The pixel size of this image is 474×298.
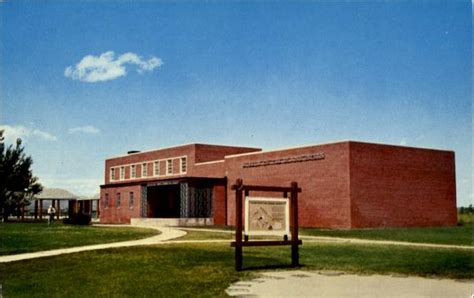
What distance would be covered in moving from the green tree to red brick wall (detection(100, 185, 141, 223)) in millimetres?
21988

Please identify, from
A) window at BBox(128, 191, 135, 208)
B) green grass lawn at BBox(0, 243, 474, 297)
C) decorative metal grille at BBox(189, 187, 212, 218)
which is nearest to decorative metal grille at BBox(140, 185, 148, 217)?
window at BBox(128, 191, 135, 208)

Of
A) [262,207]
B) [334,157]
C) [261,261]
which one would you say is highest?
[334,157]

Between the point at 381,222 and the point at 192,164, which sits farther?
the point at 192,164

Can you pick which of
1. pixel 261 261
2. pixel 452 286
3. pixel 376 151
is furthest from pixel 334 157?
pixel 452 286

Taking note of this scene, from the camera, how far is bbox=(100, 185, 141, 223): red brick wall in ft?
164

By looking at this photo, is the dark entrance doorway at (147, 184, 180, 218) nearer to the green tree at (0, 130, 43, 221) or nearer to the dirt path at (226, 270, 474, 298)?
the green tree at (0, 130, 43, 221)

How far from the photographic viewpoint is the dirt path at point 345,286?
916cm

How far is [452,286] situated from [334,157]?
24287 mm

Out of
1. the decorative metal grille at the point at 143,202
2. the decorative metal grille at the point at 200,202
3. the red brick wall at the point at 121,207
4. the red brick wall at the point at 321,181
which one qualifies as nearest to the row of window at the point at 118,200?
the red brick wall at the point at 121,207

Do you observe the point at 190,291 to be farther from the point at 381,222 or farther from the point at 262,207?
the point at 381,222

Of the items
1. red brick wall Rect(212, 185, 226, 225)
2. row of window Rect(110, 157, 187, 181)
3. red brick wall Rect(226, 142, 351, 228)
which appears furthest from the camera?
row of window Rect(110, 157, 187, 181)

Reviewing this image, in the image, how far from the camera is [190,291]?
952 cm

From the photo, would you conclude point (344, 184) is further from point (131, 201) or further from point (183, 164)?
point (131, 201)

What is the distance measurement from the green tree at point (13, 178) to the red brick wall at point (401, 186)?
1715cm
